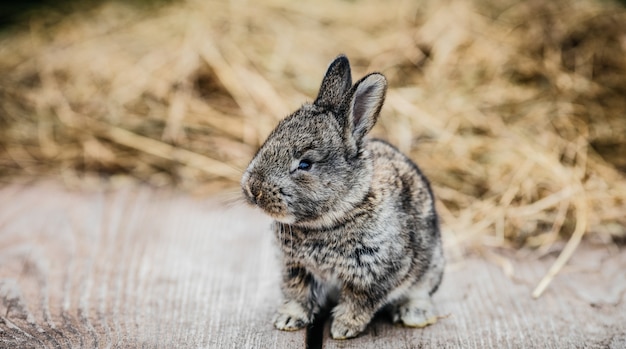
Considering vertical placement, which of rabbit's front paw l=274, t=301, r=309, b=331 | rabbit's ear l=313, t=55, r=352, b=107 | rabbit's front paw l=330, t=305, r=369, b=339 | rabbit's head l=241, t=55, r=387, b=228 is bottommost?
rabbit's front paw l=330, t=305, r=369, b=339

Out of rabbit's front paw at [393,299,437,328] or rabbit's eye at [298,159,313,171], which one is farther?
rabbit's front paw at [393,299,437,328]

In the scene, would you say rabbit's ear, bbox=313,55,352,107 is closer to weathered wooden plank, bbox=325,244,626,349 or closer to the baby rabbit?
the baby rabbit

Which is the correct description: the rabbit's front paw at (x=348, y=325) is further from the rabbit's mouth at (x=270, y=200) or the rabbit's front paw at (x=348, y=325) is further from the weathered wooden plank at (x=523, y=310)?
the rabbit's mouth at (x=270, y=200)

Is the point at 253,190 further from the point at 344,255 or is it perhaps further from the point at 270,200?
the point at 344,255

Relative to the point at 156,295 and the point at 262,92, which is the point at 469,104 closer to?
the point at 262,92

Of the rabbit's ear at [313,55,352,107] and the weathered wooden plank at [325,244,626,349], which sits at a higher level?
the rabbit's ear at [313,55,352,107]

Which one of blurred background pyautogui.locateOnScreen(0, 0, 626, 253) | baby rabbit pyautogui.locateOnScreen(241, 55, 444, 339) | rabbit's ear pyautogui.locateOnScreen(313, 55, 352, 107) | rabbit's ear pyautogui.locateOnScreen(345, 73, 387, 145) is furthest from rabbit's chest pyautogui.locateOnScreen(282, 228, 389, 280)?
blurred background pyautogui.locateOnScreen(0, 0, 626, 253)

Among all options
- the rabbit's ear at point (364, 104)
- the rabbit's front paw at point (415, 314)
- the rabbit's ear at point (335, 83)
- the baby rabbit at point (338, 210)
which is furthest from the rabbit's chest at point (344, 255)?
the rabbit's ear at point (335, 83)
